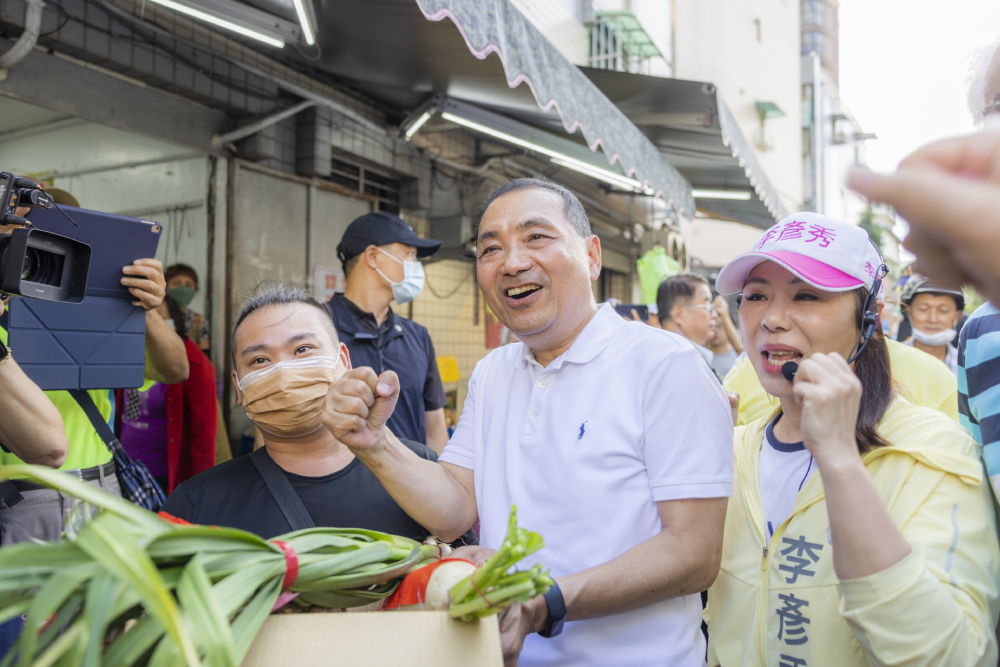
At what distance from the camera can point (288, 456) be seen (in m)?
2.08

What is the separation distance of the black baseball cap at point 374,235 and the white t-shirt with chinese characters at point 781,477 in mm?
2676

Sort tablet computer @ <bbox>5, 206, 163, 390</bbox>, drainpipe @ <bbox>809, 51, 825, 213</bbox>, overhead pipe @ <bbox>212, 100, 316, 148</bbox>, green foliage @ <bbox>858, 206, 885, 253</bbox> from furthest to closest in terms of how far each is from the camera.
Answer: green foliage @ <bbox>858, 206, 885, 253</bbox> → drainpipe @ <bbox>809, 51, 825, 213</bbox> → overhead pipe @ <bbox>212, 100, 316, 148</bbox> → tablet computer @ <bbox>5, 206, 163, 390</bbox>

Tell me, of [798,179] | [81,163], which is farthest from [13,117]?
[798,179]

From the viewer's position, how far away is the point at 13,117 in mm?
5875

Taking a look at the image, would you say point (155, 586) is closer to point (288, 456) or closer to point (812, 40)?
point (288, 456)

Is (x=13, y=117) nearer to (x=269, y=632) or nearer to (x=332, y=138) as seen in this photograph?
(x=332, y=138)

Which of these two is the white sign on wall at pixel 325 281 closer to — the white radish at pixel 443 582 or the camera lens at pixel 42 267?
the camera lens at pixel 42 267

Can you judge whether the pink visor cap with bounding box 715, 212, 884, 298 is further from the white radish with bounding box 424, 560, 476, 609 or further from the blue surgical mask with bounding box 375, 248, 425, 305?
the blue surgical mask with bounding box 375, 248, 425, 305

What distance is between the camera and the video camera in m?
1.78

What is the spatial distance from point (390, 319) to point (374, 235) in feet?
1.73

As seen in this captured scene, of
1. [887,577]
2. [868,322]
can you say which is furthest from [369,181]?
[887,577]

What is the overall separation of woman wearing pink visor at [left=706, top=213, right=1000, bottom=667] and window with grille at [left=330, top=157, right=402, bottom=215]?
5.47 m

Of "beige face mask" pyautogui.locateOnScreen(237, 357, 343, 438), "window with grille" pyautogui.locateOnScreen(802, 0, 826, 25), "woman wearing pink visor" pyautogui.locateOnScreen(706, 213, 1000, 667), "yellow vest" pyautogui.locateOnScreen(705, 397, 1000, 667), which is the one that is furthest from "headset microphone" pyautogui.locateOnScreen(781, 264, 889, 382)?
"window with grille" pyautogui.locateOnScreen(802, 0, 826, 25)

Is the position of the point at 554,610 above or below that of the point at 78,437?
below
